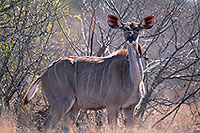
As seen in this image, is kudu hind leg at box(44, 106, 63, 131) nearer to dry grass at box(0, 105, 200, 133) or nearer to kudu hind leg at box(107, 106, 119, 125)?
dry grass at box(0, 105, 200, 133)

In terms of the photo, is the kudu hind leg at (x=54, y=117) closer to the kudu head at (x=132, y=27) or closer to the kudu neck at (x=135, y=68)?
the kudu neck at (x=135, y=68)

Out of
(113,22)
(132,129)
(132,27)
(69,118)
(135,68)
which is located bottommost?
(132,129)

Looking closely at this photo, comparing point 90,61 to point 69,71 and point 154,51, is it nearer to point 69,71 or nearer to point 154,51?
point 69,71

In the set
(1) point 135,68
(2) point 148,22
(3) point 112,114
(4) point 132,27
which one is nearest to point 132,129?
(3) point 112,114

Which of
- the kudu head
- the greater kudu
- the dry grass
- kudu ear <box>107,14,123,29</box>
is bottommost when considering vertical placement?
the dry grass

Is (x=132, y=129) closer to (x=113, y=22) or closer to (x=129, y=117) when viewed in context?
(x=129, y=117)

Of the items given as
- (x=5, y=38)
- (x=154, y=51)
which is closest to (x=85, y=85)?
(x=5, y=38)

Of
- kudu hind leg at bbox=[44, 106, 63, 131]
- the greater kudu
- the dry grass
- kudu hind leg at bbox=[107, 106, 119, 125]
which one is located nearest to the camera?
the dry grass

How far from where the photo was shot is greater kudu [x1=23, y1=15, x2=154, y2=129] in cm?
388

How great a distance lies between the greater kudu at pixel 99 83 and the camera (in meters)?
3.88

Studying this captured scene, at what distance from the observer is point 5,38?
4.02m

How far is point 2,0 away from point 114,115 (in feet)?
6.20

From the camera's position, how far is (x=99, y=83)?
4176mm

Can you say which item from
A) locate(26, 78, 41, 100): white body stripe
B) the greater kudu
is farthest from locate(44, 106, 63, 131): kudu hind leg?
locate(26, 78, 41, 100): white body stripe
